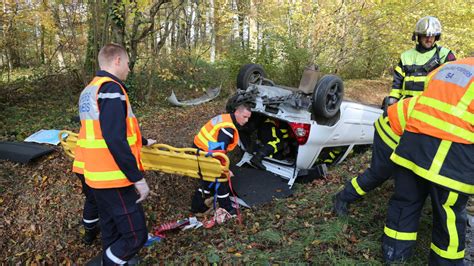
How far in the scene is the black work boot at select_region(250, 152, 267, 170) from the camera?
464 centimetres

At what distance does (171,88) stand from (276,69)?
3.17 m

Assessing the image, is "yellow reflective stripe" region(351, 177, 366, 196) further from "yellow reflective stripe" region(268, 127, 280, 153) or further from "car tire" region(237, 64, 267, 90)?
"car tire" region(237, 64, 267, 90)

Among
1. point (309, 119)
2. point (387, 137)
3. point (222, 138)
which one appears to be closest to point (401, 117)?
point (387, 137)

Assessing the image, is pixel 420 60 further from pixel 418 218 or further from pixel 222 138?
pixel 222 138

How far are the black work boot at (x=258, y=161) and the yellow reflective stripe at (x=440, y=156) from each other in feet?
8.32

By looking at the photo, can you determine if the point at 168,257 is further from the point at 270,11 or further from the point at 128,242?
the point at 270,11

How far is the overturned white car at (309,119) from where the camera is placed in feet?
13.2

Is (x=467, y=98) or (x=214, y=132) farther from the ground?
(x=467, y=98)

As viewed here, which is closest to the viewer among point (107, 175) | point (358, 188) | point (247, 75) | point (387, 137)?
point (107, 175)

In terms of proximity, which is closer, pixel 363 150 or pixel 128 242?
pixel 128 242

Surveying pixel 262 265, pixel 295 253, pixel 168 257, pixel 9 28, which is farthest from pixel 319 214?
pixel 9 28

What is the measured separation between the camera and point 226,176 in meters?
3.55

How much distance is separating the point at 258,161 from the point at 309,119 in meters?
1.07

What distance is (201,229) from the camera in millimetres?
3697
